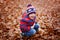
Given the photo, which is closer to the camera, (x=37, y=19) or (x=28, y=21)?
(x=28, y=21)

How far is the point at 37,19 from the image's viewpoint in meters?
2.23

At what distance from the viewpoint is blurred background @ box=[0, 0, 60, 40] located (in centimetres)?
198

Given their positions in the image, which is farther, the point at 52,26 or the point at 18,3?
the point at 18,3

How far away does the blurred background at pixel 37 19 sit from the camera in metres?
1.98

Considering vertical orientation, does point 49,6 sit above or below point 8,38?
above

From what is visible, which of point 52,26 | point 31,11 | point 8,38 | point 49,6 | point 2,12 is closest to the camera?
point 31,11

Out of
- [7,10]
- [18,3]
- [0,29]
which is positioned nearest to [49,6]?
[18,3]

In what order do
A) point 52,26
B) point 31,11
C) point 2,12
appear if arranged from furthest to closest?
point 2,12 → point 52,26 → point 31,11

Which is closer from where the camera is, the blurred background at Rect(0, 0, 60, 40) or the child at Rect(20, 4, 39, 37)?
the child at Rect(20, 4, 39, 37)

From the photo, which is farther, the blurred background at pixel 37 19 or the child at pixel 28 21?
the blurred background at pixel 37 19

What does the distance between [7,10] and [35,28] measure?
57 cm

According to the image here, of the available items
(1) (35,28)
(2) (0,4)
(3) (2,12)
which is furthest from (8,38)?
(2) (0,4)

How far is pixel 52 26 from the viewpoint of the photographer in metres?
2.10

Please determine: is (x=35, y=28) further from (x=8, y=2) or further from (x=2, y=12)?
(x=8, y=2)
